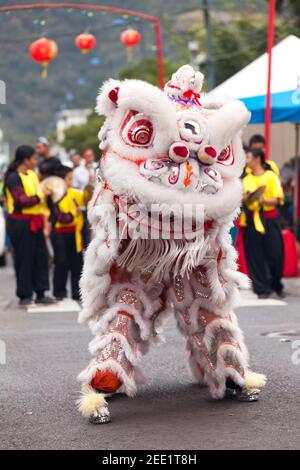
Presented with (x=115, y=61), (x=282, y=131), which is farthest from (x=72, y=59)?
(x=282, y=131)

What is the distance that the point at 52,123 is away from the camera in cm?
10506

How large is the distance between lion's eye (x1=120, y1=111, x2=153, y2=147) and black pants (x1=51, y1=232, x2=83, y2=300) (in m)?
7.47

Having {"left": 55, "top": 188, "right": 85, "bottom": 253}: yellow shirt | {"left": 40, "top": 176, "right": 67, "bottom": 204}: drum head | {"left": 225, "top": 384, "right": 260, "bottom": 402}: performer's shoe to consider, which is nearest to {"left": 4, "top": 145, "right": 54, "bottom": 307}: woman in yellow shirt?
{"left": 40, "top": 176, "right": 67, "bottom": 204}: drum head

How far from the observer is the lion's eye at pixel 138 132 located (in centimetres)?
629

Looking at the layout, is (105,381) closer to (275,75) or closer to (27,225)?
(27,225)

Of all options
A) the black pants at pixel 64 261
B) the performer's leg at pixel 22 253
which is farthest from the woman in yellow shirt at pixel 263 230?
the performer's leg at pixel 22 253

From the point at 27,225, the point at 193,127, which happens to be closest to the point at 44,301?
the point at 27,225

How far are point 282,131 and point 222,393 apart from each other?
12.7 m

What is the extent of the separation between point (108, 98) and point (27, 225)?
668cm

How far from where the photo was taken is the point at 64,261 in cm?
1379

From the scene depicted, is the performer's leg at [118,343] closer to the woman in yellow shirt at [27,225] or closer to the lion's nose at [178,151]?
the lion's nose at [178,151]

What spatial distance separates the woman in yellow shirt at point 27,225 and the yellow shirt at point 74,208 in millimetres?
278

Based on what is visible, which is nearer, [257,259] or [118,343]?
[118,343]
